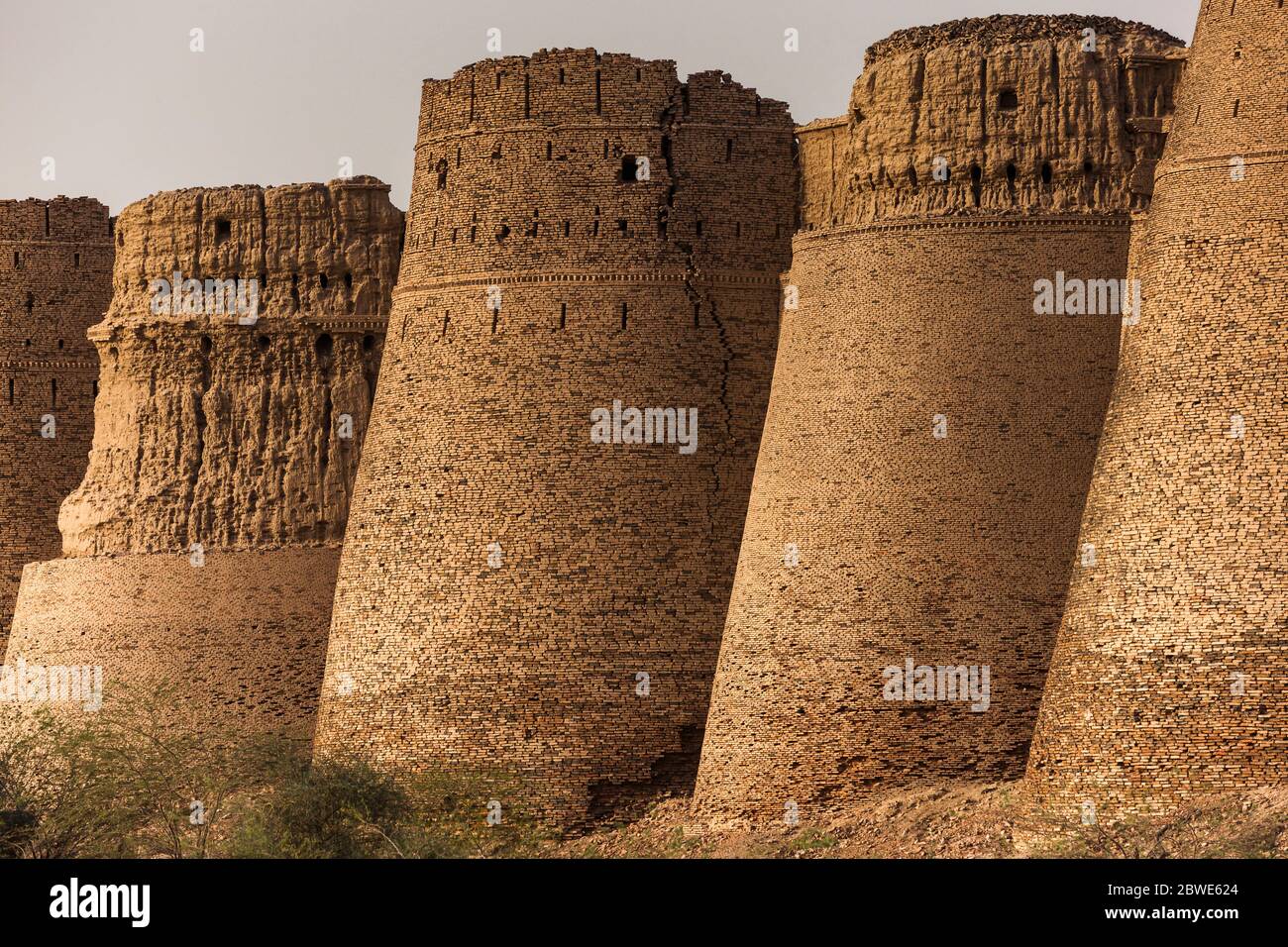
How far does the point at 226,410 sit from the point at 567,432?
8.51 meters

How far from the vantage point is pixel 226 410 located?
45625 millimetres

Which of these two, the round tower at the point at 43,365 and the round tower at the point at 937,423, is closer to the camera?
the round tower at the point at 937,423

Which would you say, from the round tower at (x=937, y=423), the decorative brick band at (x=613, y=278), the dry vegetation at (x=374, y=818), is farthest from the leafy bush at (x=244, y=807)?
the decorative brick band at (x=613, y=278)

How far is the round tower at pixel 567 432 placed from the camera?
37.9 m

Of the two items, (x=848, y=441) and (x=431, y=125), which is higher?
(x=431, y=125)

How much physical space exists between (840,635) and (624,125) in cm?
781

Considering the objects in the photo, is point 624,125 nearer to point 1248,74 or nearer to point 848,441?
point 848,441

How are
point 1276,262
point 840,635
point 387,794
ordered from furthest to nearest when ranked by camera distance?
1. point 387,794
2. point 840,635
3. point 1276,262

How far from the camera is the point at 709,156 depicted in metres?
39.7

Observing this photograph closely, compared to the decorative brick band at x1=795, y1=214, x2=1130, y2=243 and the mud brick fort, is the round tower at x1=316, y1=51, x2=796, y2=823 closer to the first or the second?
the mud brick fort

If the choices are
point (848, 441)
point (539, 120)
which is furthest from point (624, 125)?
point (848, 441)

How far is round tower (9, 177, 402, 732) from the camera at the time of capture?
4491cm

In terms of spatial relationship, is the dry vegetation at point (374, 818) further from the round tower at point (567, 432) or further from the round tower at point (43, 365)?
the round tower at point (43, 365)

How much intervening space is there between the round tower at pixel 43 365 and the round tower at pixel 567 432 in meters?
10.7
